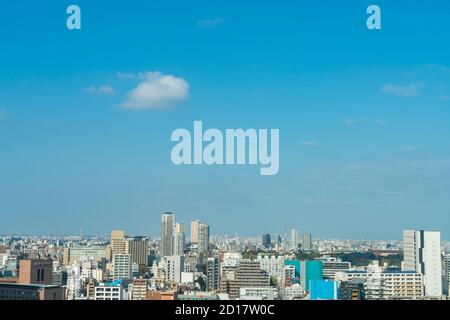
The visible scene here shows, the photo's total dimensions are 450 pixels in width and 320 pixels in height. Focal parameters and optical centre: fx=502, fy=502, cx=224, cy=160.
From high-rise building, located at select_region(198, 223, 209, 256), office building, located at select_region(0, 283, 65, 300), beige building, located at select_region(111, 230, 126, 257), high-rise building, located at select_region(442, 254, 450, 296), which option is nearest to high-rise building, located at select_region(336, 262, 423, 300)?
high-rise building, located at select_region(442, 254, 450, 296)

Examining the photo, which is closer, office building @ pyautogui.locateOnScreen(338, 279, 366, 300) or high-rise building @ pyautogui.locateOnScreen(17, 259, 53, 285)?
office building @ pyautogui.locateOnScreen(338, 279, 366, 300)

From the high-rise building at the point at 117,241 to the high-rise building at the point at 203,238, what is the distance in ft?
1.24

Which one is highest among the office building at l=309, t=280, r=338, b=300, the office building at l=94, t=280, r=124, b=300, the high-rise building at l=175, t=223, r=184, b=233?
the high-rise building at l=175, t=223, r=184, b=233

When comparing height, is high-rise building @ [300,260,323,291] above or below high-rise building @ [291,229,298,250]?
below

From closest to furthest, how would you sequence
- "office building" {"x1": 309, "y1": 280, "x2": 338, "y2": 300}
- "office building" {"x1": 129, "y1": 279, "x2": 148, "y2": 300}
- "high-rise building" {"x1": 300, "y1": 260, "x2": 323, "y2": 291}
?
"office building" {"x1": 309, "y1": 280, "x2": 338, "y2": 300}, "office building" {"x1": 129, "y1": 279, "x2": 148, "y2": 300}, "high-rise building" {"x1": 300, "y1": 260, "x2": 323, "y2": 291}

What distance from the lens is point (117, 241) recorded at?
250cm

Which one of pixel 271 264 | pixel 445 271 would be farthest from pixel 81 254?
pixel 445 271

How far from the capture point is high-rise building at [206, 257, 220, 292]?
2.17 meters

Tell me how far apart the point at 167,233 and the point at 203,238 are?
0.20 meters

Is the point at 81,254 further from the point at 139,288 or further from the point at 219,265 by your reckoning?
the point at 219,265

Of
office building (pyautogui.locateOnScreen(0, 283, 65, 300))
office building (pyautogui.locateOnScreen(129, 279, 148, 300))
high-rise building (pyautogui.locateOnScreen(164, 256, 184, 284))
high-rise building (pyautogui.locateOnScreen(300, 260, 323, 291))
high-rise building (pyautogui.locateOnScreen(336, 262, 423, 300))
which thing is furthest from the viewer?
high-rise building (pyautogui.locateOnScreen(164, 256, 184, 284))

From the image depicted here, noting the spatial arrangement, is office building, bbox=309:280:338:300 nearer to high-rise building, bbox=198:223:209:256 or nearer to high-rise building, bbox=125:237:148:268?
high-rise building, bbox=198:223:209:256
